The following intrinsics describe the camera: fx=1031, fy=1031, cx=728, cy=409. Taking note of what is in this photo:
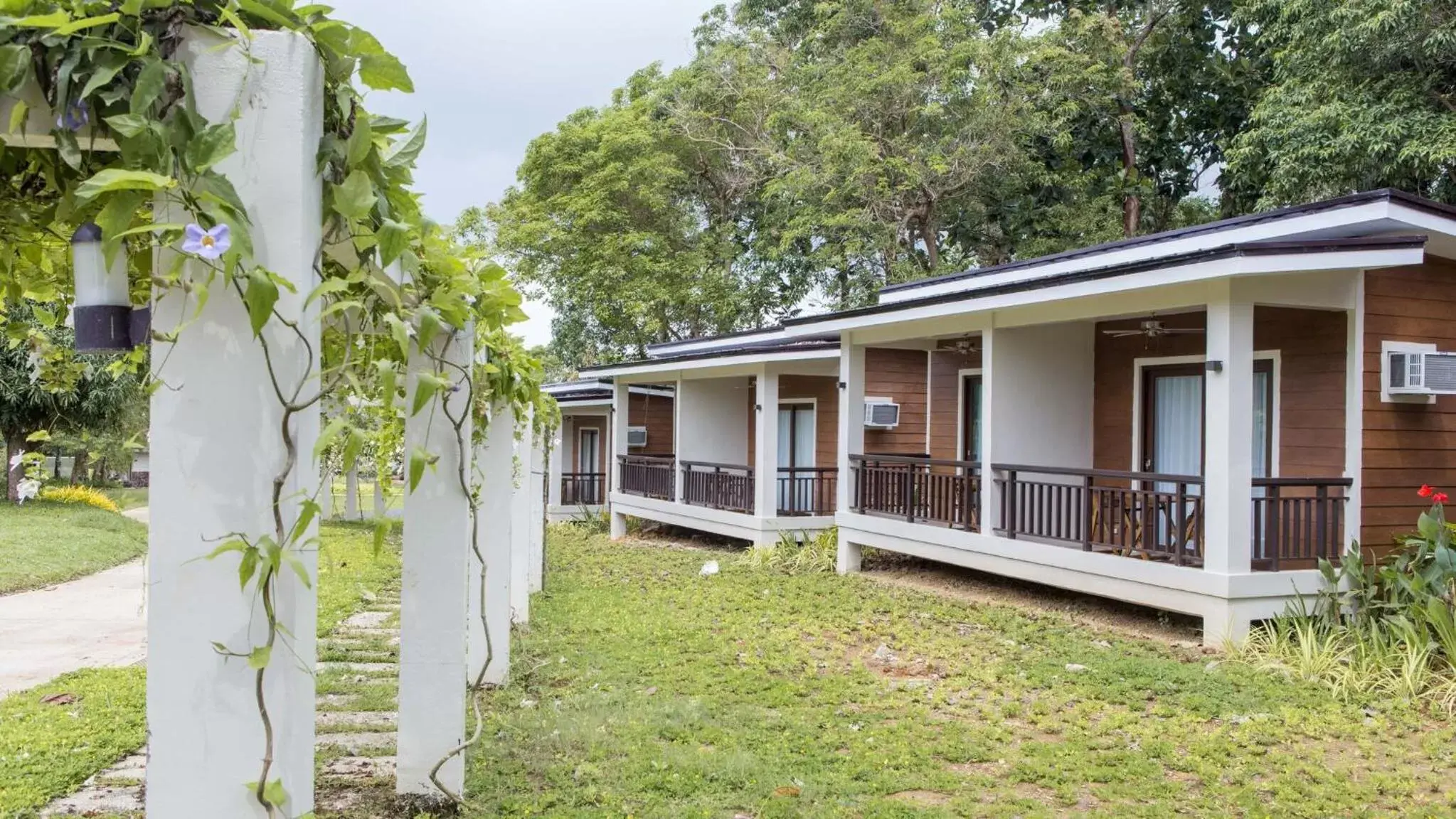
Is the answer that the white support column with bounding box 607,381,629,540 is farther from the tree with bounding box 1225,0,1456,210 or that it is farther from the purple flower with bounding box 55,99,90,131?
the purple flower with bounding box 55,99,90,131

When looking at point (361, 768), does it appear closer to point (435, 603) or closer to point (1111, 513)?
point (435, 603)

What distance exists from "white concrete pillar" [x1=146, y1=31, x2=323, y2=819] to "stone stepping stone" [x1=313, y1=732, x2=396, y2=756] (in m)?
3.41

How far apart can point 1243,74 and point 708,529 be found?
15.6m

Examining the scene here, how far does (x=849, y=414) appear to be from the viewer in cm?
1264

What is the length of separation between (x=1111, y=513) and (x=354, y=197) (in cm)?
813

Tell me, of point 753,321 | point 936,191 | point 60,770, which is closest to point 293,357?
point 60,770

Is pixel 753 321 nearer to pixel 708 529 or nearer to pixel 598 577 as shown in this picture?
pixel 708 529

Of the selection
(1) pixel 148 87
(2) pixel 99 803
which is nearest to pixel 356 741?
(2) pixel 99 803

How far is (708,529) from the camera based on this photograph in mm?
15891

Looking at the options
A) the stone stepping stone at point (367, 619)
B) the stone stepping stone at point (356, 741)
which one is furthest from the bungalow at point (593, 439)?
the stone stepping stone at point (356, 741)

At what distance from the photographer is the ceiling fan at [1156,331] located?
1001cm

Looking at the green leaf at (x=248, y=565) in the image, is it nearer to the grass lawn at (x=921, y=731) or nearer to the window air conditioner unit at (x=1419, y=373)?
the grass lawn at (x=921, y=731)

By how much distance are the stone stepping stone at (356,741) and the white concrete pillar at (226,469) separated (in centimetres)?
341

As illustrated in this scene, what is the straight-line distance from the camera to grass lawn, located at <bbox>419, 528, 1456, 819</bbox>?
4703 millimetres
